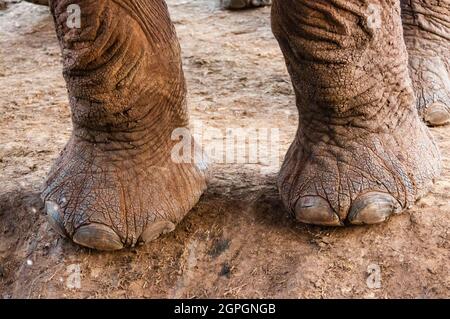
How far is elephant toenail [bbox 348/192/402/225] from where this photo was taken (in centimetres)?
148

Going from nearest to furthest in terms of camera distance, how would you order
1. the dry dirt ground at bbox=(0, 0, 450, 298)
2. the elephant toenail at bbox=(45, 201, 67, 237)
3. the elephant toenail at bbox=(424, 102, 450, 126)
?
the dry dirt ground at bbox=(0, 0, 450, 298)
the elephant toenail at bbox=(45, 201, 67, 237)
the elephant toenail at bbox=(424, 102, 450, 126)

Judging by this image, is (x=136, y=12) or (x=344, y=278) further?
(x=136, y=12)

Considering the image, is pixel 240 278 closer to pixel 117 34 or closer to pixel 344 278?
pixel 344 278

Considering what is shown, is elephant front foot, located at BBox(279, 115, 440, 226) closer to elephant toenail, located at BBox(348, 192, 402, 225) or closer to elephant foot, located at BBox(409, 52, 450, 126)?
elephant toenail, located at BBox(348, 192, 402, 225)

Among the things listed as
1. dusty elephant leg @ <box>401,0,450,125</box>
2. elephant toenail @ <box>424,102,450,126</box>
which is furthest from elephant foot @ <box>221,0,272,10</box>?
elephant toenail @ <box>424,102,450,126</box>

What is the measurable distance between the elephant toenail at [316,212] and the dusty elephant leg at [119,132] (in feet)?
0.81

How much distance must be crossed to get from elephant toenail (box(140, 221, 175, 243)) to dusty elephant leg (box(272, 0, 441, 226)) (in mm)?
253

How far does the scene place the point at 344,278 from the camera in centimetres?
143

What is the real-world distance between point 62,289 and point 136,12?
0.58 meters

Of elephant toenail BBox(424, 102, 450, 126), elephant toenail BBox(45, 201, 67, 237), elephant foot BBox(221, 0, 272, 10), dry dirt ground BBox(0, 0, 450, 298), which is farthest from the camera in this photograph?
elephant foot BBox(221, 0, 272, 10)

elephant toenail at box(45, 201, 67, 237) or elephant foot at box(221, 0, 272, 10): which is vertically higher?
elephant toenail at box(45, 201, 67, 237)

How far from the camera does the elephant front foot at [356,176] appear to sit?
1493mm

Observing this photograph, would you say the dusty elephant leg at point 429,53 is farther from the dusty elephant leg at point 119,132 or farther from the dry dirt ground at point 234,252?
the dusty elephant leg at point 119,132
